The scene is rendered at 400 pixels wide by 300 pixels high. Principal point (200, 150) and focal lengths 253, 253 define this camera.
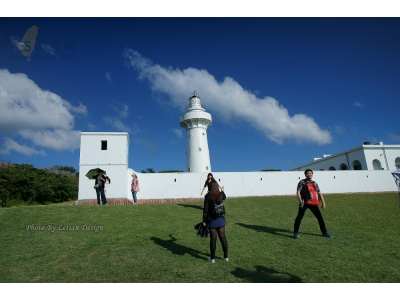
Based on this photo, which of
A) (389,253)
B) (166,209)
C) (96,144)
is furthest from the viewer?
(96,144)

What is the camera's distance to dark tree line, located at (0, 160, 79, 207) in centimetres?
2500

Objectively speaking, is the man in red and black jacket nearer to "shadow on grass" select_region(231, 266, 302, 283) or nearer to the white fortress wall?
"shadow on grass" select_region(231, 266, 302, 283)

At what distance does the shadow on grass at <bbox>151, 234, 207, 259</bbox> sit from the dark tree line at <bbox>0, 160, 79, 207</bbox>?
2132 centimetres

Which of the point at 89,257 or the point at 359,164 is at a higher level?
the point at 359,164

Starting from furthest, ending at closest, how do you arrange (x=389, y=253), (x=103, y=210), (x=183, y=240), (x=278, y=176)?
1. (x=278, y=176)
2. (x=103, y=210)
3. (x=183, y=240)
4. (x=389, y=253)

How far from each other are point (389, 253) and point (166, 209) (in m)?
9.03

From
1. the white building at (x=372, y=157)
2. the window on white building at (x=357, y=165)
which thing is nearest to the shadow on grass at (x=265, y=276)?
the white building at (x=372, y=157)

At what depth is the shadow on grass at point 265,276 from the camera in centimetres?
480

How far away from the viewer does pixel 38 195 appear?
92.2 feet

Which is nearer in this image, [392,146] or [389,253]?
[389,253]

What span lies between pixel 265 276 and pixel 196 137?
2435cm

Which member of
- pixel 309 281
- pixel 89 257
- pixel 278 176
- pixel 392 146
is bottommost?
pixel 309 281

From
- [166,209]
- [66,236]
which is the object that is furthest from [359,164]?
[66,236]

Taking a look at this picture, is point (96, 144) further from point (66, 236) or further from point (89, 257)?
point (89, 257)
